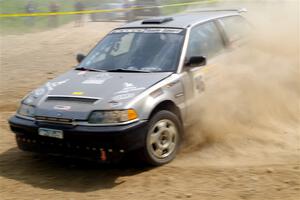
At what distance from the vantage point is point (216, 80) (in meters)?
6.63

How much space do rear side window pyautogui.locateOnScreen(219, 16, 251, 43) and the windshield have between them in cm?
114

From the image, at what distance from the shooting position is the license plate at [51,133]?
532 cm

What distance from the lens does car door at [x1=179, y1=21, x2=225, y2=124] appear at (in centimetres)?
619

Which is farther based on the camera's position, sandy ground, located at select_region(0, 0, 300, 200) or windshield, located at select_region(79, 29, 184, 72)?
windshield, located at select_region(79, 29, 184, 72)

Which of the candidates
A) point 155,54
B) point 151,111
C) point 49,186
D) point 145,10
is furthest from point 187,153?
point 145,10

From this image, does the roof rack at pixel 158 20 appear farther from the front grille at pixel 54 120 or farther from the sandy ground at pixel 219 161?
the front grille at pixel 54 120

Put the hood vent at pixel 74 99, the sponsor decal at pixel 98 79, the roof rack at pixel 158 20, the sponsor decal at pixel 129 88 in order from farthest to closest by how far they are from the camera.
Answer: the roof rack at pixel 158 20
the sponsor decal at pixel 98 79
the sponsor decal at pixel 129 88
the hood vent at pixel 74 99

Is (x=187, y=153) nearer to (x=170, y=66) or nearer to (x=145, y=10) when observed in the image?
A: (x=170, y=66)

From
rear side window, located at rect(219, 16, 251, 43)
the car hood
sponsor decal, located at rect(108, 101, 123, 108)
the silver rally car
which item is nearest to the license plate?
the silver rally car

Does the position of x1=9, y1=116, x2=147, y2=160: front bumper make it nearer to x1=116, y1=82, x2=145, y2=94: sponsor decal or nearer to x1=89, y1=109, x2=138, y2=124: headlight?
x1=89, y1=109, x2=138, y2=124: headlight

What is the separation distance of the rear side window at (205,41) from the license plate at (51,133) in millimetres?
2050

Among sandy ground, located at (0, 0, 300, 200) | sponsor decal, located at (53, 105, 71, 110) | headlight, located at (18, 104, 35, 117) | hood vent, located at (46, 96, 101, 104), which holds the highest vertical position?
hood vent, located at (46, 96, 101, 104)

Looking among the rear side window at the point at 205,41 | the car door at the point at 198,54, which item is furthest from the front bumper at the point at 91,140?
the rear side window at the point at 205,41

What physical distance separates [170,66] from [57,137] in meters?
1.75
